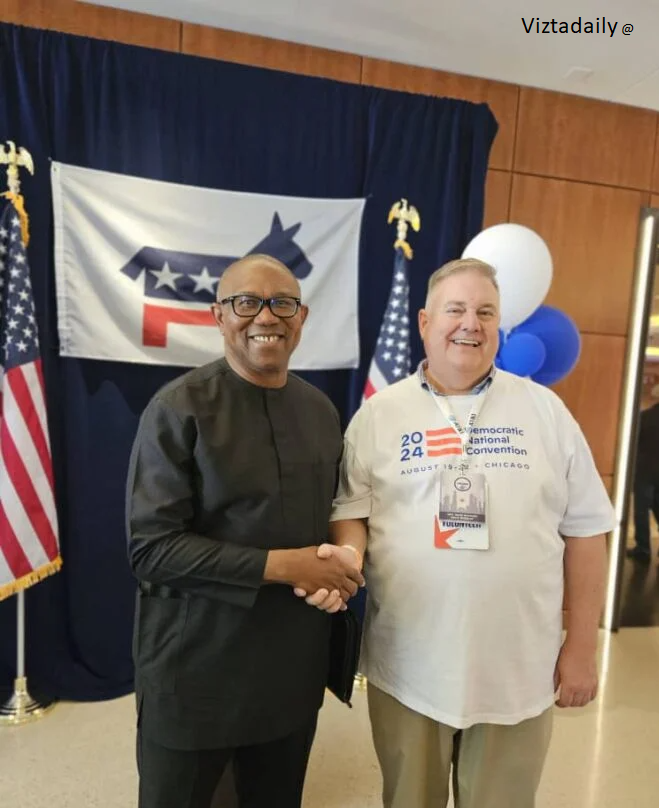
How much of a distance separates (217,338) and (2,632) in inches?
59.9

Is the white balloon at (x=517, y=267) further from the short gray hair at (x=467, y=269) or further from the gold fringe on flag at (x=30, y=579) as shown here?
the gold fringe on flag at (x=30, y=579)

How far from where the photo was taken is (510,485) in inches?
53.4

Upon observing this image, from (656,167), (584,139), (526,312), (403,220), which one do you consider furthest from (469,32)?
(656,167)

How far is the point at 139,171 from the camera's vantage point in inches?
99.9

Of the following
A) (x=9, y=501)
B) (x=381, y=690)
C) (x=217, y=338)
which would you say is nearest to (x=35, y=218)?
(x=217, y=338)

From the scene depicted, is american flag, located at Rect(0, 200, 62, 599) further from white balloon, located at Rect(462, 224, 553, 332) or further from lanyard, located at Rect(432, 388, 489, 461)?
white balloon, located at Rect(462, 224, 553, 332)

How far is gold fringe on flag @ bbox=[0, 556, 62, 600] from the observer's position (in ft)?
7.57

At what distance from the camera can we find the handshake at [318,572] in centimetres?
122

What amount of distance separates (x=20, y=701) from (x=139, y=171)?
219 centimetres

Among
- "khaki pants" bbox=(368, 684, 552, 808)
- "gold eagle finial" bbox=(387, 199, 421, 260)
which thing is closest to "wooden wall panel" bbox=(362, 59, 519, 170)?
"gold eagle finial" bbox=(387, 199, 421, 260)

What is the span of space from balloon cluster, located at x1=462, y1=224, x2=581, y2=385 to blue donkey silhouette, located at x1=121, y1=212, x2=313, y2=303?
0.76 m

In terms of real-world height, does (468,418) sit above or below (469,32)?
below

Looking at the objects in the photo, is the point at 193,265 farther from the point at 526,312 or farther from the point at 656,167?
the point at 656,167

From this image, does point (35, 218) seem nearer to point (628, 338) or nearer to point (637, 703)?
point (628, 338)
